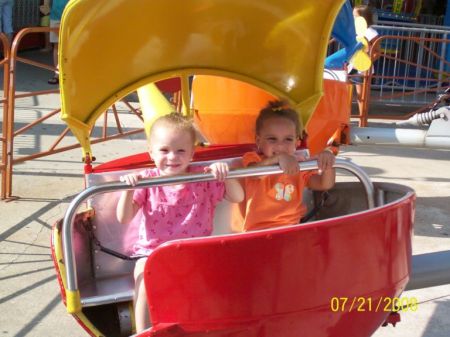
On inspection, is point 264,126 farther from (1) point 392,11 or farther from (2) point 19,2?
(2) point 19,2

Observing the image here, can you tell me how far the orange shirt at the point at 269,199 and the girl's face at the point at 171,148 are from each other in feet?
1.11

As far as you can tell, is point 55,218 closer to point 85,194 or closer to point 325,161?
point 85,194

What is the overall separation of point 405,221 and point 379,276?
0.73ft

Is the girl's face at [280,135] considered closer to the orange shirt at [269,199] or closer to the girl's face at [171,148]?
the orange shirt at [269,199]

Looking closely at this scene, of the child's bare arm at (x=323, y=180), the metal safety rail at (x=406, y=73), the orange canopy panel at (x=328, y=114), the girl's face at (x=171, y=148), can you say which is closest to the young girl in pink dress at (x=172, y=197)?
the girl's face at (x=171, y=148)

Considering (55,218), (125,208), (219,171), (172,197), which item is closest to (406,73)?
(55,218)

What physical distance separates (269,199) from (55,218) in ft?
7.48

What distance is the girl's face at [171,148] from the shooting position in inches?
106

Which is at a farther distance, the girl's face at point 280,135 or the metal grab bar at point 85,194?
the girl's face at point 280,135

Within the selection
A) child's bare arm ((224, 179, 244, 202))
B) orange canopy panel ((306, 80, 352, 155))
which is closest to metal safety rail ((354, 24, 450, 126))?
orange canopy panel ((306, 80, 352, 155))

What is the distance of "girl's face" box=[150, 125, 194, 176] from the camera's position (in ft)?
8.86

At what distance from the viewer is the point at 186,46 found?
3.06 m

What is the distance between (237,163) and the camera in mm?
2984

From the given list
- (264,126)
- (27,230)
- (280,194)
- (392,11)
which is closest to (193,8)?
(264,126)
